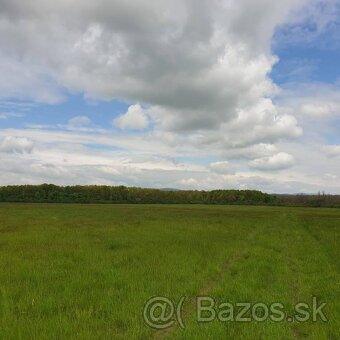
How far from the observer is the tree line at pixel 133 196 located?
129000 millimetres

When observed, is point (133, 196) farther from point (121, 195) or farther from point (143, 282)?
point (143, 282)

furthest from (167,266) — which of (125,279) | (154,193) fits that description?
(154,193)

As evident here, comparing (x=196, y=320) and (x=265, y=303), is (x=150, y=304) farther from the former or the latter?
(x=265, y=303)

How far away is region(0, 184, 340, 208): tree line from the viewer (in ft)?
423

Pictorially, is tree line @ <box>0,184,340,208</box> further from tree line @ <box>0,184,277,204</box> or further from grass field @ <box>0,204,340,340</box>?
grass field @ <box>0,204,340,340</box>

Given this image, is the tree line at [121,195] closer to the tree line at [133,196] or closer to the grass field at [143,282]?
the tree line at [133,196]

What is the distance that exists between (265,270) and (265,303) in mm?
4707

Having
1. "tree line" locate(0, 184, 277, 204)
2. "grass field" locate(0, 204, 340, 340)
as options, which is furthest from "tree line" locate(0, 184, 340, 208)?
"grass field" locate(0, 204, 340, 340)

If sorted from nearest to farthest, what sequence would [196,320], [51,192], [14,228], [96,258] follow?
[196,320] < [96,258] < [14,228] < [51,192]

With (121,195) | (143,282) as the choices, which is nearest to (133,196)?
(121,195)

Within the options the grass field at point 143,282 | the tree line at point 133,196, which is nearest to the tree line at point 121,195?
the tree line at point 133,196

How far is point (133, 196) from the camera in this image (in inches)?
5635

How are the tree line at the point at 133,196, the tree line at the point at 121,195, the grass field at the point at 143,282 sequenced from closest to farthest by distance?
the grass field at the point at 143,282 → the tree line at the point at 133,196 → the tree line at the point at 121,195

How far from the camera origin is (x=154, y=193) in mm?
149125
